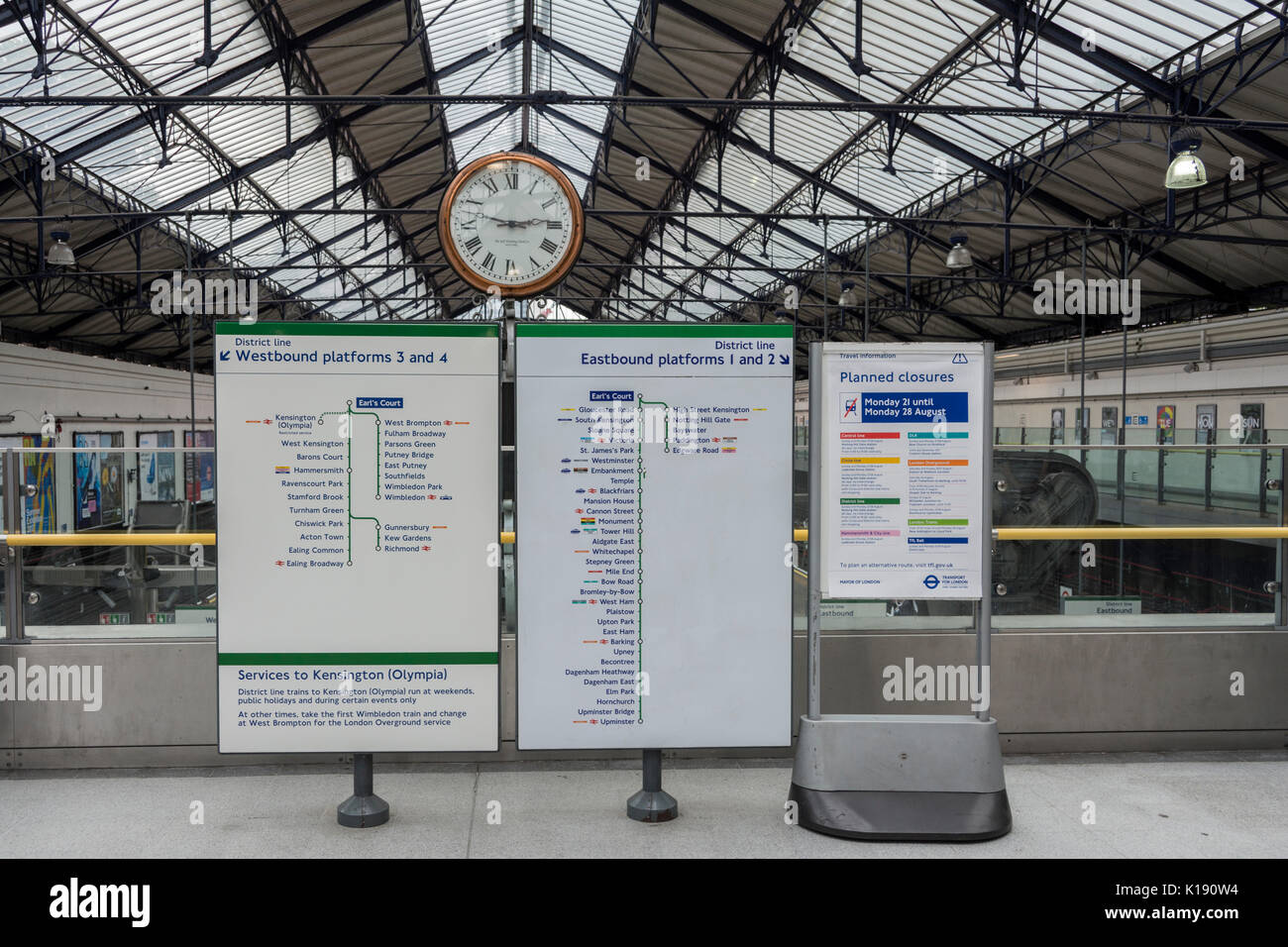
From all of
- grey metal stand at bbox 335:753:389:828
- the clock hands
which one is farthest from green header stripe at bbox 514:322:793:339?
grey metal stand at bbox 335:753:389:828

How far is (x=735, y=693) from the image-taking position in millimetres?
4090

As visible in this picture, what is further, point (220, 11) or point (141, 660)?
point (220, 11)

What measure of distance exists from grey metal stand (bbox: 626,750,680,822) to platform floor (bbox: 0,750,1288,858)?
1.9 inches

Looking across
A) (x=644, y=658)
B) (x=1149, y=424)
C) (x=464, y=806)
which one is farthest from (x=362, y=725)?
(x=1149, y=424)

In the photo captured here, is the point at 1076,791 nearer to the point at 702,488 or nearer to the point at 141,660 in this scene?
the point at 702,488

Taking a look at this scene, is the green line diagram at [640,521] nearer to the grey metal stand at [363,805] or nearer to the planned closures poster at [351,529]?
the planned closures poster at [351,529]

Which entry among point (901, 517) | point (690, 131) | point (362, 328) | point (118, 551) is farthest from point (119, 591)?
point (690, 131)

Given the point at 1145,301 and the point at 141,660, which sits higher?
the point at 1145,301

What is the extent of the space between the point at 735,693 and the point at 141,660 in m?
2.79

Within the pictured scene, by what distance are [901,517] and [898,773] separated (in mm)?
1027

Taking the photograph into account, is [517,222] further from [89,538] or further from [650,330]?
[89,538]

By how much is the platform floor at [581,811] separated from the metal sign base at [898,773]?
0.12 m
